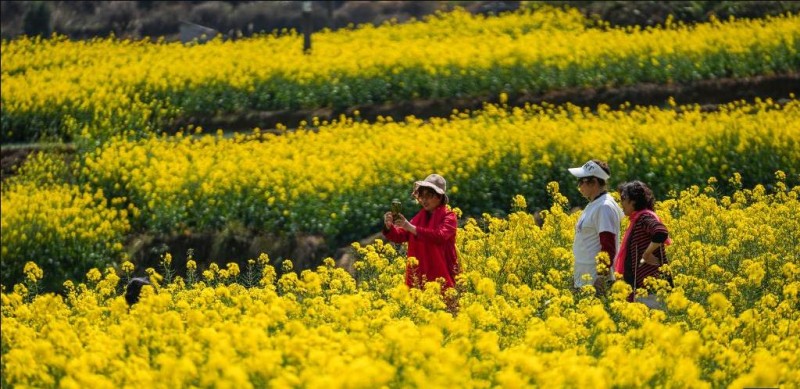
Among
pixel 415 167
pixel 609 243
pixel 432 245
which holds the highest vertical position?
pixel 609 243

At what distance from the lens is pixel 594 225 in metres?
9.98

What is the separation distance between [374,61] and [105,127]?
4494mm

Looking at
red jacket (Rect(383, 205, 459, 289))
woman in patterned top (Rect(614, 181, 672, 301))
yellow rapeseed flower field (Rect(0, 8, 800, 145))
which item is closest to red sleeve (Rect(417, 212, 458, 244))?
red jacket (Rect(383, 205, 459, 289))

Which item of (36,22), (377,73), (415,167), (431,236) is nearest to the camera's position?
(431,236)

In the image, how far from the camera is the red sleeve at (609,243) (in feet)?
32.5

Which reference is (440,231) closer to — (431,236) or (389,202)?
(431,236)

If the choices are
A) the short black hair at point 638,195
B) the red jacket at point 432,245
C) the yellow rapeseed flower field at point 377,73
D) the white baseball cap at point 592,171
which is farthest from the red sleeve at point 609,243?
the yellow rapeseed flower field at point 377,73

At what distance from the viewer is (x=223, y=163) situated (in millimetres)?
16422

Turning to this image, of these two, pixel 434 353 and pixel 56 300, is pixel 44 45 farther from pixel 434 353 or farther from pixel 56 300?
pixel 434 353

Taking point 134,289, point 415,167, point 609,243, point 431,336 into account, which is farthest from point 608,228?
point 415,167

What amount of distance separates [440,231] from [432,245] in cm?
24

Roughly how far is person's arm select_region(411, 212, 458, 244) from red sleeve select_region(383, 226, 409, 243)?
7.4 inches

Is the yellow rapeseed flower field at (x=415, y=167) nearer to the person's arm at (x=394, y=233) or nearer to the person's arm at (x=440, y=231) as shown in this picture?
the person's arm at (x=394, y=233)

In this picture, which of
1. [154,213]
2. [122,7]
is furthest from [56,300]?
[122,7]
